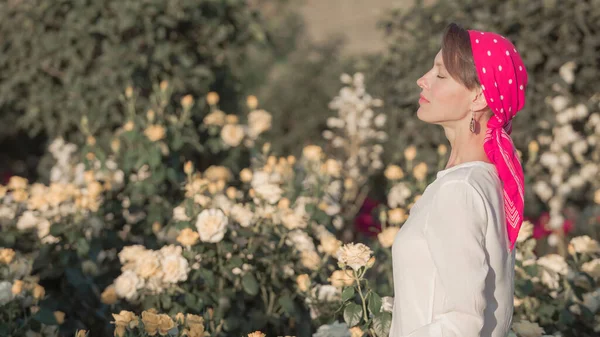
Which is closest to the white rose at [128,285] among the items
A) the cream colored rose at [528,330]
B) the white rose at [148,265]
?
the white rose at [148,265]

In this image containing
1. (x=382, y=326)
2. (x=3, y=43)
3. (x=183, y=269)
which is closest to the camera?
(x=382, y=326)

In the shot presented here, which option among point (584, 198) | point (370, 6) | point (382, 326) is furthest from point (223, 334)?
point (370, 6)

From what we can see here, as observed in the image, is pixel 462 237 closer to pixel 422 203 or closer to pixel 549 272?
pixel 422 203

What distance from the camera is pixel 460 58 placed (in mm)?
1707

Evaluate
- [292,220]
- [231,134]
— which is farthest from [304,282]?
[231,134]

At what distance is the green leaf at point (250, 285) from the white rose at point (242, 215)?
0.66ft

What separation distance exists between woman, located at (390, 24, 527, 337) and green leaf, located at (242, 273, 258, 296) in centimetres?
97

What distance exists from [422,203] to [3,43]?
4065 millimetres

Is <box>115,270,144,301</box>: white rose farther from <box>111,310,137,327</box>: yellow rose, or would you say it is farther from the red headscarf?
the red headscarf

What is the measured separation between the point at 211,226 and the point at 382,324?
2.54 ft

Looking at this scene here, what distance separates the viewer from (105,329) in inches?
113

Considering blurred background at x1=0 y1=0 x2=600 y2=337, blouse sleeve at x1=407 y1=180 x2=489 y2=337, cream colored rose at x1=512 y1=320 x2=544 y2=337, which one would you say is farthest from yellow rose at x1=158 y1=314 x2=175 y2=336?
blurred background at x1=0 y1=0 x2=600 y2=337

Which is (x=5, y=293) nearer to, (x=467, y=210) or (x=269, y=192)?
(x=269, y=192)

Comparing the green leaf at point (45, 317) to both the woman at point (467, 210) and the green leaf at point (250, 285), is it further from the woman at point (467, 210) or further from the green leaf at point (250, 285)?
the woman at point (467, 210)
